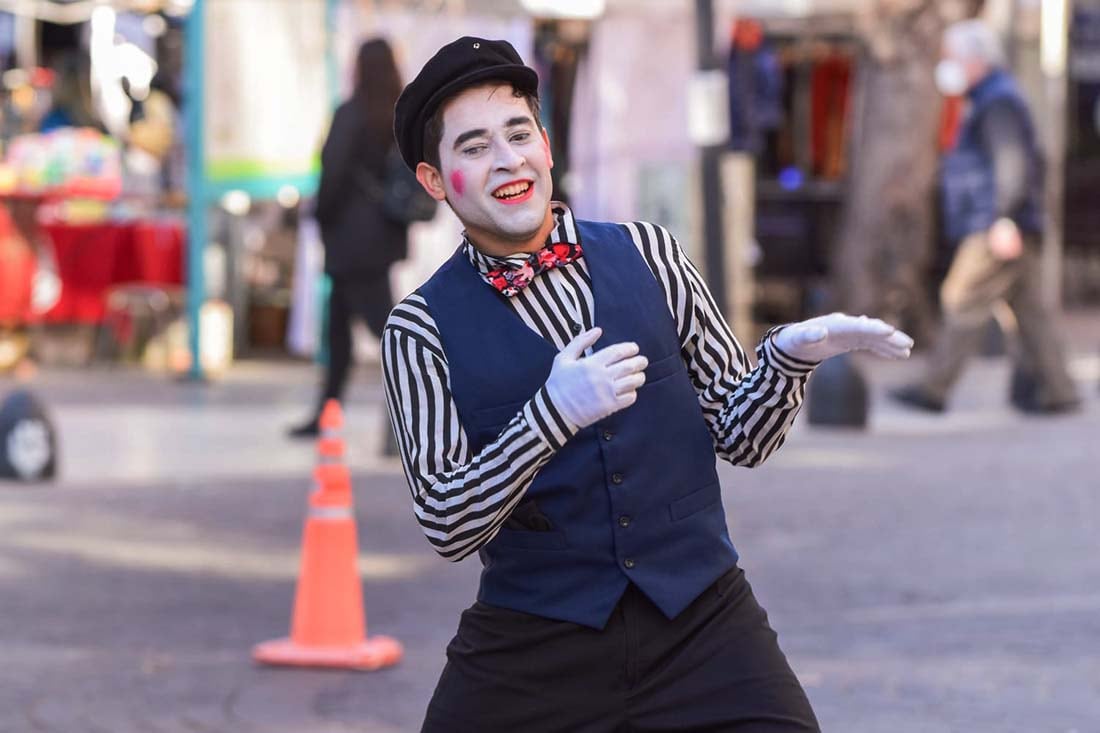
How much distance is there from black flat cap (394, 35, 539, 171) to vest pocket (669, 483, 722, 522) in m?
0.71

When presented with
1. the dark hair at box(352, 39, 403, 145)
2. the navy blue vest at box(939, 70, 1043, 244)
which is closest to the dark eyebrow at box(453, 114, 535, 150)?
the dark hair at box(352, 39, 403, 145)

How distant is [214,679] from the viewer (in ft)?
21.9

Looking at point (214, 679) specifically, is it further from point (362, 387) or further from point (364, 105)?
point (362, 387)

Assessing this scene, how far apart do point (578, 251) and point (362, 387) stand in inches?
504

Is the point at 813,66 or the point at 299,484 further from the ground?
the point at 813,66

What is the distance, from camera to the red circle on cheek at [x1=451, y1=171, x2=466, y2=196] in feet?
11.3

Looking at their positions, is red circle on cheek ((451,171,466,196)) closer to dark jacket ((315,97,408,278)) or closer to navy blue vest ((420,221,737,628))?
navy blue vest ((420,221,737,628))

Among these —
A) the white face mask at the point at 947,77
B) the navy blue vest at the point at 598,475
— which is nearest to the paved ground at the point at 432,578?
the navy blue vest at the point at 598,475

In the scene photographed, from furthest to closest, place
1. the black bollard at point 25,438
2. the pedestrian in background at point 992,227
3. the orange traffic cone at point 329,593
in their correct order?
the pedestrian in background at point 992,227
the black bollard at point 25,438
the orange traffic cone at point 329,593

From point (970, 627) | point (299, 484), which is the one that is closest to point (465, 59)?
point (970, 627)

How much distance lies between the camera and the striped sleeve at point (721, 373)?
3.44 metres

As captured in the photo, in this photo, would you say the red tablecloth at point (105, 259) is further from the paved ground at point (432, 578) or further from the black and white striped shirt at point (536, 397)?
the black and white striped shirt at point (536, 397)

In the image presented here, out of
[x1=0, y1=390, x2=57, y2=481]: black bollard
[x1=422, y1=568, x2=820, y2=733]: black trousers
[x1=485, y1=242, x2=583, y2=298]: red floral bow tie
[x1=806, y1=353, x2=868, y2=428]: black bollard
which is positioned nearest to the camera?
[x1=422, y1=568, x2=820, y2=733]: black trousers

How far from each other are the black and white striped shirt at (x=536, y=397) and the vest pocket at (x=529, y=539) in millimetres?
68
